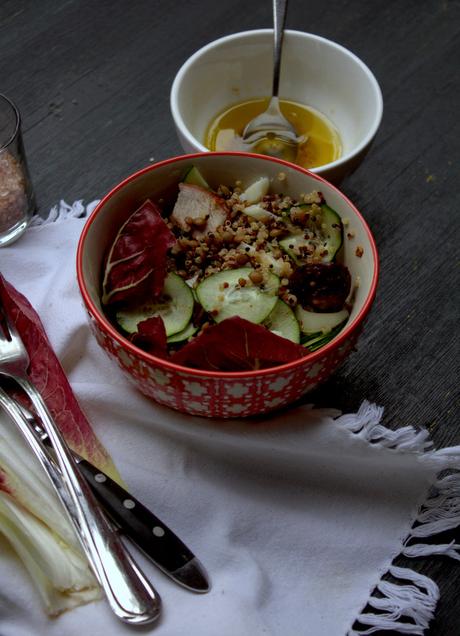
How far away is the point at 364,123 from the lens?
133cm

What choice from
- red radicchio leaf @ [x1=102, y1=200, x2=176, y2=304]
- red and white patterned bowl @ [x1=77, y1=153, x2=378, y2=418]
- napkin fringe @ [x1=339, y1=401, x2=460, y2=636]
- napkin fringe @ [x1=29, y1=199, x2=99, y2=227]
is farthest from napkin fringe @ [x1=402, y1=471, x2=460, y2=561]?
napkin fringe @ [x1=29, y1=199, x2=99, y2=227]

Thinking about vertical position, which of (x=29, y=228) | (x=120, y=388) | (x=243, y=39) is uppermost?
(x=243, y=39)

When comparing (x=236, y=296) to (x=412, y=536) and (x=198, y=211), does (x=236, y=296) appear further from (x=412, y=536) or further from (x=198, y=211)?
(x=412, y=536)

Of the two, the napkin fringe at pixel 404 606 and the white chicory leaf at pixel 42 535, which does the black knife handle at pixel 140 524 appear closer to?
the white chicory leaf at pixel 42 535

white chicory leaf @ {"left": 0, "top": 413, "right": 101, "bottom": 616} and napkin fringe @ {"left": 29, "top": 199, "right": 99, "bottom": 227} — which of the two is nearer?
white chicory leaf @ {"left": 0, "top": 413, "right": 101, "bottom": 616}

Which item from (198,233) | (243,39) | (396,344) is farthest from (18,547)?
(243,39)

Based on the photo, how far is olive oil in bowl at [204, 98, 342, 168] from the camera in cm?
138

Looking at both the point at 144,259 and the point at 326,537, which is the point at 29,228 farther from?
the point at 326,537

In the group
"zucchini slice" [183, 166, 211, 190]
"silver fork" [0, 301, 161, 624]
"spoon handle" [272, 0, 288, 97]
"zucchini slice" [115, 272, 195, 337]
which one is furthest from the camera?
"spoon handle" [272, 0, 288, 97]

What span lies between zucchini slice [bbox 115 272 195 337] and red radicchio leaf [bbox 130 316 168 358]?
33mm

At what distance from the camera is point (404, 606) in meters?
0.94

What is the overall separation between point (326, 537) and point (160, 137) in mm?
852

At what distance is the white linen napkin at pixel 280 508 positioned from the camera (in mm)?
927

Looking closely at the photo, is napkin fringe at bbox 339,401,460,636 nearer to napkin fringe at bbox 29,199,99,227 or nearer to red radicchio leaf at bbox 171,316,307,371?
red radicchio leaf at bbox 171,316,307,371
